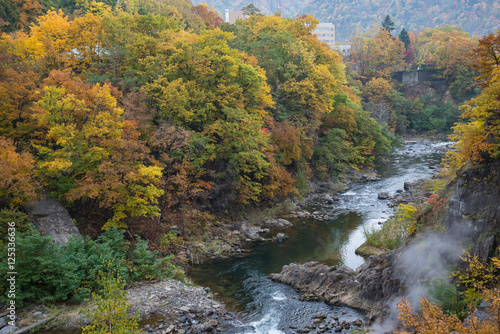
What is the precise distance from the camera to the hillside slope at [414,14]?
460 ft

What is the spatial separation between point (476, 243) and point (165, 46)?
23.5 meters

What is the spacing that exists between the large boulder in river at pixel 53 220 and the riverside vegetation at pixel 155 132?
21.7 inches

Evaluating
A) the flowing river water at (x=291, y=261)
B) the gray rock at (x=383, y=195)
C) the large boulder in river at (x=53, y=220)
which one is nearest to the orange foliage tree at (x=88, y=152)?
the large boulder in river at (x=53, y=220)

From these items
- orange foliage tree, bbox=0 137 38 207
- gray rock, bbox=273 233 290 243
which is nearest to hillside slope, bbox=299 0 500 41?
gray rock, bbox=273 233 290 243

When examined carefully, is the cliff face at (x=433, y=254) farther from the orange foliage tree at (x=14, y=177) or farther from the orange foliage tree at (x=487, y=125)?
the orange foliage tree at (x=14, y=177)

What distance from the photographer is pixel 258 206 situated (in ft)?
96.9

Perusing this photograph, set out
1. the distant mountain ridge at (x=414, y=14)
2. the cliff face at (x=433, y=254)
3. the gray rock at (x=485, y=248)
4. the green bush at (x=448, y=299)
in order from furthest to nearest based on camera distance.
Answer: the distant mountain ridge at (x=414, y=14) → the cliff face at (x=433, y=254) → the gray rock at (x=485, y=248) → the green bush at (x=448, y=299)

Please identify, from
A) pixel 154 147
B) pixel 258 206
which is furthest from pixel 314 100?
A: pixel 154 147

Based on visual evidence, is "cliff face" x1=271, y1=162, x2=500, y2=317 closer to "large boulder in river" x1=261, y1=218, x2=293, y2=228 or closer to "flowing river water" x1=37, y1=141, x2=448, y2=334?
"flowing river water" x1=37, y1=141, x2=448, y2=334

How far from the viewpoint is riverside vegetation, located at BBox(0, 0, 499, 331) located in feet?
45.6

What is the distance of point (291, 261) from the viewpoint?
20.3 metres

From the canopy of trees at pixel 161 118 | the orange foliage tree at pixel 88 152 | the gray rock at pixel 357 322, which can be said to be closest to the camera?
the gray rock at pixel 357 322

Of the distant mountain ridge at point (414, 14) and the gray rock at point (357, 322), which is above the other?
the distant mountain ridge at point (414, 14)

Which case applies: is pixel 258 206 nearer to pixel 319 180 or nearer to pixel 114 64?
pixel 319 180
